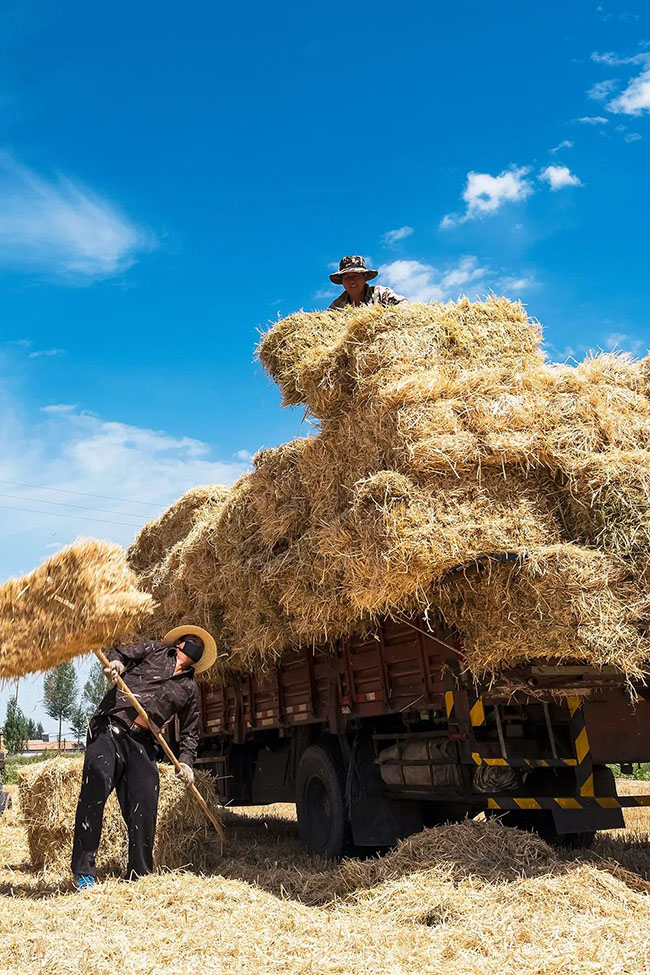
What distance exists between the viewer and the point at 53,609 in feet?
21.3

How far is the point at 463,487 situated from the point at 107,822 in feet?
15.0

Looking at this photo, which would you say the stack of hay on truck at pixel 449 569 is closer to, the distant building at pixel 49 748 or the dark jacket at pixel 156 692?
the dark jacket at pixel 156 692

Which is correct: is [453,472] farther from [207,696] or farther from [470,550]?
[207,696]

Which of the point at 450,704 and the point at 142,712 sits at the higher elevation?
the point at 142,712

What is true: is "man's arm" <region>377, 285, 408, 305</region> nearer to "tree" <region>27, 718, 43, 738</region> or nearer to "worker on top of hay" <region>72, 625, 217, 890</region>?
"worker on top of hay" <region>72, 625, 217, 890</region>

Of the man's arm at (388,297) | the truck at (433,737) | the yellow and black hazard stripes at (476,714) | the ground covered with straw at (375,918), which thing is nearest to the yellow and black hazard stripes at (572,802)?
the truck at (433,737)

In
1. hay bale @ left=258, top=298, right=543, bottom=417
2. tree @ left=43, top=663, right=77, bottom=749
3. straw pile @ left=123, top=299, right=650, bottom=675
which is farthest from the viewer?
tree @ left=43, top=663, right=77, bottom=749

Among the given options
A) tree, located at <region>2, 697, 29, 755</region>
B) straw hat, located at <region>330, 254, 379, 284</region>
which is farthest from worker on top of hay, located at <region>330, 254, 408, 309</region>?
tree, located at <region>2, 697, 29, 755</region>

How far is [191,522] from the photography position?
10.9 metres

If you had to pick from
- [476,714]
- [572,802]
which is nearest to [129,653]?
[476,714]

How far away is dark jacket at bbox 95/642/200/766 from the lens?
24.0 ft

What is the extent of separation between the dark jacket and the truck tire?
1.48m

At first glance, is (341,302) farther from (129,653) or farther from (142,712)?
(142,712)

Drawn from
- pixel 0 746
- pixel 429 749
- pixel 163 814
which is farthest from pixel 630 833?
pixel 0 746
